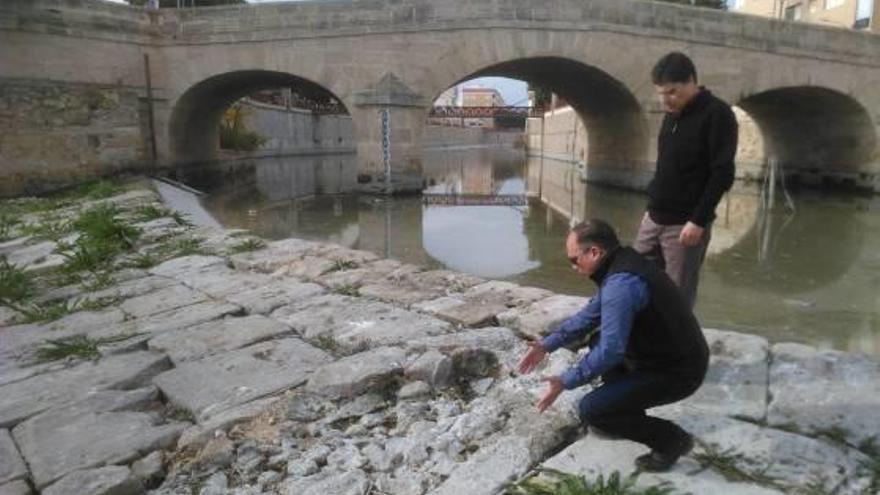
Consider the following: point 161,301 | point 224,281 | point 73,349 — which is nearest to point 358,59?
point 224,281

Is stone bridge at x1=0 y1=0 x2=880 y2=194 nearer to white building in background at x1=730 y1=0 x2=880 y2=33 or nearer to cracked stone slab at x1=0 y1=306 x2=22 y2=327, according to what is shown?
white building in background at x1=730 y1=0 x2=880 y2=33

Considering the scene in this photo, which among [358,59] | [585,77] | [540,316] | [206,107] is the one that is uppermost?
[358,59]

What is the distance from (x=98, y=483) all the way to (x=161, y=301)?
9.07 feet

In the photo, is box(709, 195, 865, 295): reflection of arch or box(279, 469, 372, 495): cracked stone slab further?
box(709, 195, 865, 295): reflection of arch

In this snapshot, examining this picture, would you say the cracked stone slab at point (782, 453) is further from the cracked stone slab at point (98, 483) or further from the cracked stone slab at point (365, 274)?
the cracked stone slab at point (365, 274)

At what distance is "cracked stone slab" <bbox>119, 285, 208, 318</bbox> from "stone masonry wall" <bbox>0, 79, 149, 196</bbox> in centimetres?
1117

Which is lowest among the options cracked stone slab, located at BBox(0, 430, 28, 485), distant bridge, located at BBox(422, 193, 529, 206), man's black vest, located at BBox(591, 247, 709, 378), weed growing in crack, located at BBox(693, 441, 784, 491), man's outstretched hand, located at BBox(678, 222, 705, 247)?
distant bridge, located at BBox(422, 193, 529, 206)

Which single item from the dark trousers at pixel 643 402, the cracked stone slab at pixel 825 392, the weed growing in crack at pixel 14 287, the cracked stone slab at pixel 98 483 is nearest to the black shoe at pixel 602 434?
the dark trousers at pixel 643 402

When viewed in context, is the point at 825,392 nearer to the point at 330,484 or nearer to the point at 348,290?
the point at 330,484

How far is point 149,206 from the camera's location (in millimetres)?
9508

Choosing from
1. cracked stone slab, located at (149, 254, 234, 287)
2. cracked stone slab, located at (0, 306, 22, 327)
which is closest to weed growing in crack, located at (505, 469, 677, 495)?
cracked stone slab, located at (149, 254, 234, 287)

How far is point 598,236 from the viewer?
89.0 inches

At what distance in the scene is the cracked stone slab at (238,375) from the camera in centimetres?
305

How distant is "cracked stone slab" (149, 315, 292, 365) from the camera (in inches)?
147
